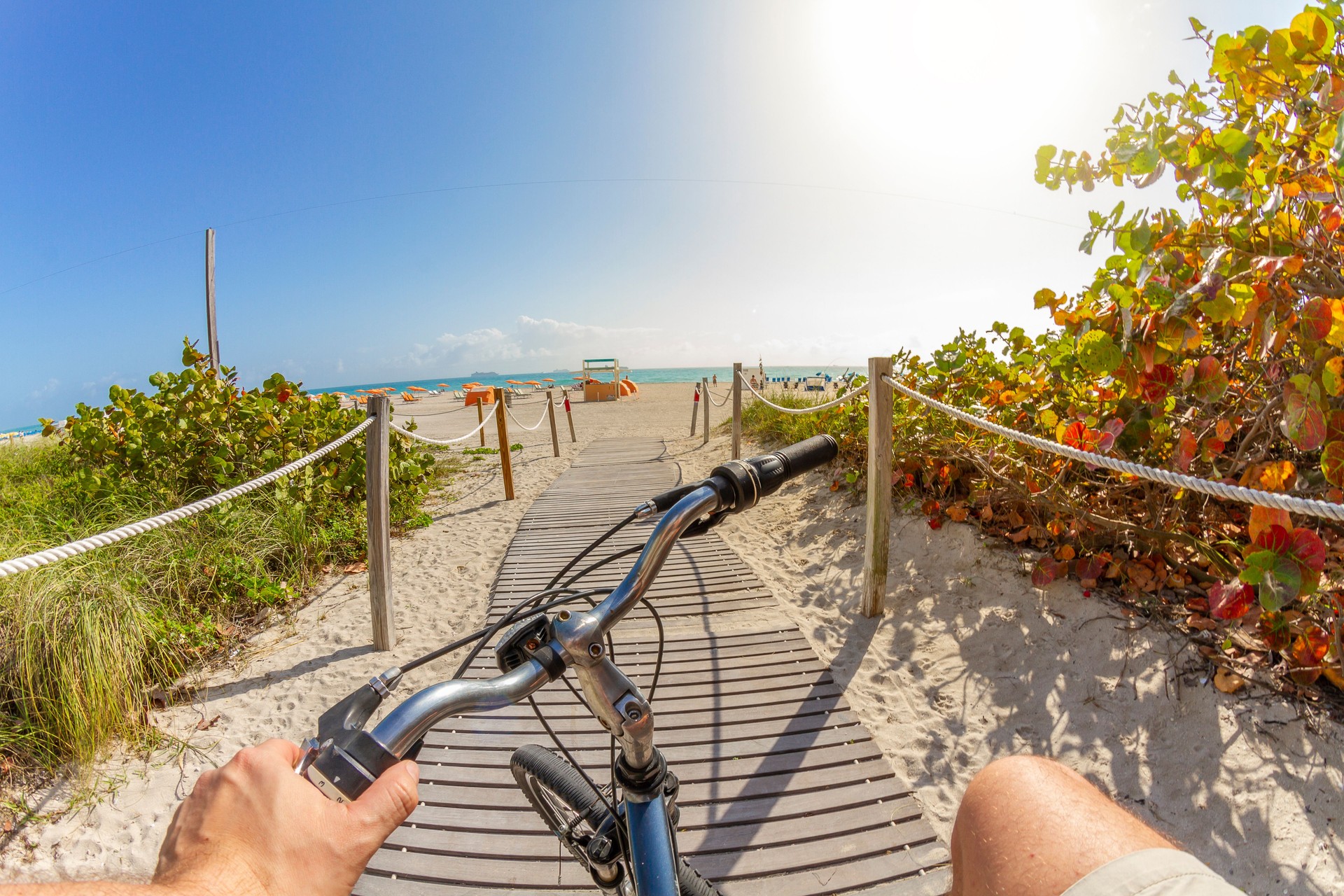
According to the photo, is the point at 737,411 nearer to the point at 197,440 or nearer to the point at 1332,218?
the point at 197,440

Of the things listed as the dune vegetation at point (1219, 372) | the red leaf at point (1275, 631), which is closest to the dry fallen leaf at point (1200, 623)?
the dune vegetation at point (1219, 372)

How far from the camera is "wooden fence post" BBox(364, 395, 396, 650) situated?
3408 millimetres

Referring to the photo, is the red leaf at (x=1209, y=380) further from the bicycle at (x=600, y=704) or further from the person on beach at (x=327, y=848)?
the person on beach at (x=327, y=848)

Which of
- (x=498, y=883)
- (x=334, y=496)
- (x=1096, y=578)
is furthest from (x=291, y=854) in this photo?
(x=334, y=496)

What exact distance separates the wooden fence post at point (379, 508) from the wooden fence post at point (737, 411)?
4909mm

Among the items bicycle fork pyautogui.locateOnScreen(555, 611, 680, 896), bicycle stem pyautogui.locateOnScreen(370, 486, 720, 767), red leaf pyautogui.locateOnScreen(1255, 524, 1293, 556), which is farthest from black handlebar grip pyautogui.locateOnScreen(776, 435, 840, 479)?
red leaf pyautogui.locateOnScreen(1255, 524, 1293, 556)

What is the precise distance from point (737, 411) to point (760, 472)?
6961 millimetres

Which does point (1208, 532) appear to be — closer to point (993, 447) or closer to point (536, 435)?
point (993, 447)

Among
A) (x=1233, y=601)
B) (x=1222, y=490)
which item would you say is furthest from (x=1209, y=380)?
(x=1222, y=490)

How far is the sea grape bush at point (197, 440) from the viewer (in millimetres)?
4664

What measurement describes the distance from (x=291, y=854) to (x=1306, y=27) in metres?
3.31

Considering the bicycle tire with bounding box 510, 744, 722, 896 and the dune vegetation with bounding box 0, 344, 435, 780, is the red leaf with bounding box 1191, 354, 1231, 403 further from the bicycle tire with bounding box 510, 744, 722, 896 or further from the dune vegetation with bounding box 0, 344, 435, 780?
the dune vegetation with bounding box 0, 344, 435, 780

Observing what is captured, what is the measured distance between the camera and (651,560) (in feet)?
3.19

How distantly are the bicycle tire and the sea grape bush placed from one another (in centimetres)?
426
